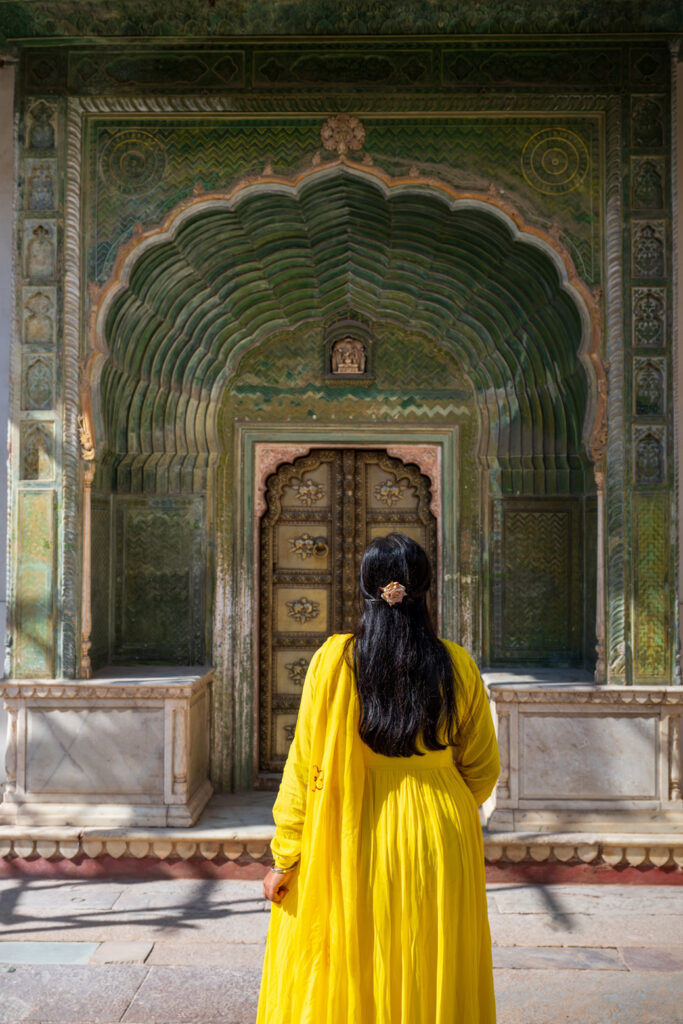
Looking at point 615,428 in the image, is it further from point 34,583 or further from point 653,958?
point 34,583

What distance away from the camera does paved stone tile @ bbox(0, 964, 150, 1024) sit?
3.51m

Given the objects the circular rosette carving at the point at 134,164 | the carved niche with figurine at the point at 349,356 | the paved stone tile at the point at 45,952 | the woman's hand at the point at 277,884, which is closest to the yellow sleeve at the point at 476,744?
the woman's hand at the point at 277,884

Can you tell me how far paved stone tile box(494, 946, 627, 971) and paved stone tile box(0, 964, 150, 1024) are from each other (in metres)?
1.62

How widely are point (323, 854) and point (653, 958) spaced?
2.47 metres

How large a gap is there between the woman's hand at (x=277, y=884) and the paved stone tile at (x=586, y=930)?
2.21m

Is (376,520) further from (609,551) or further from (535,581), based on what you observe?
(609,551)

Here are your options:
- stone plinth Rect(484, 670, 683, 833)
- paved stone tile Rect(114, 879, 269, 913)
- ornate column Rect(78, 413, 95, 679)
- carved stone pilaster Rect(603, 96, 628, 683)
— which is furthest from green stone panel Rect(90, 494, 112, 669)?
carved stone pilaster Rect(603, 96, 628, 683)

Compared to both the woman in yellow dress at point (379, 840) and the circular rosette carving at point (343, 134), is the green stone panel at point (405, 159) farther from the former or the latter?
the woman in yellow dress at point (379, 840)

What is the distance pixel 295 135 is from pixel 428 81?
2.76 feet

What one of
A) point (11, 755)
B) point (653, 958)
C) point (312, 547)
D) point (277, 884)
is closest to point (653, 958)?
point (653, 958)

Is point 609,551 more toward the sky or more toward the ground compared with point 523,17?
more toward the ground

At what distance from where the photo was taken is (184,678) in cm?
545

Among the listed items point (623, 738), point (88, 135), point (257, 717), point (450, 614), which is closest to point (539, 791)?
point (623, 738)

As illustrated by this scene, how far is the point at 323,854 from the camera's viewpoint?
2.40 meters
